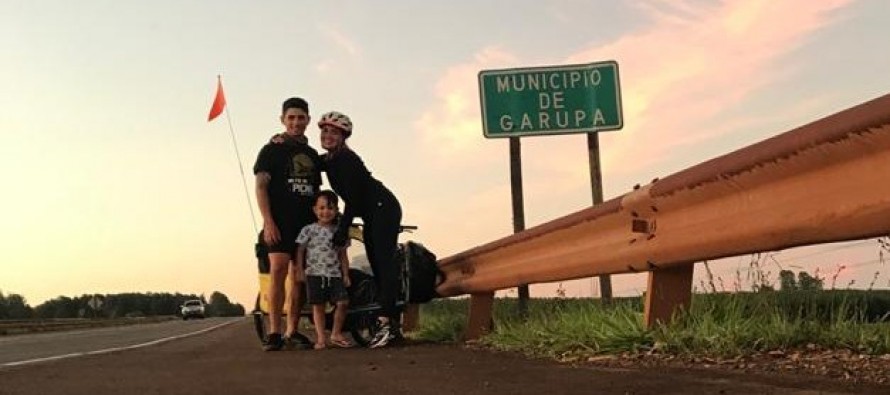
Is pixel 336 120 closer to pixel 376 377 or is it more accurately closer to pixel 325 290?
pixel 325 290

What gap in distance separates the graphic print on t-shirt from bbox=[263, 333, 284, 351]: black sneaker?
3.89 feet

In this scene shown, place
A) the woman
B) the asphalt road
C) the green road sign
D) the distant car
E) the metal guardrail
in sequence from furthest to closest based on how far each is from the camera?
the distant car
the green road sign
the woman
the asphalt road
the metal guardrail

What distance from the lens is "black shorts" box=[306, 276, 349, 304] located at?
752 cm

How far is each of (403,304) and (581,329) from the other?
9.04ft

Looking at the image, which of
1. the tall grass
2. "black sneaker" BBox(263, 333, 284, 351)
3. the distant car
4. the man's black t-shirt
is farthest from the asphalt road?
the distant car

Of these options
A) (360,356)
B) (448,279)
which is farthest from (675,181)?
(448,279)

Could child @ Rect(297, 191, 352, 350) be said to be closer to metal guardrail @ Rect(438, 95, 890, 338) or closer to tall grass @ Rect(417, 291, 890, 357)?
tall grass @ Rect(417, 291, 890, 357)

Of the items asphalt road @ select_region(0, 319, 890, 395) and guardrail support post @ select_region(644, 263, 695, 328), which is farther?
guardrail support post @ select_region(644, 263, 695, 328)

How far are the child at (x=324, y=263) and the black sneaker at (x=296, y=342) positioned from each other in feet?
0.53

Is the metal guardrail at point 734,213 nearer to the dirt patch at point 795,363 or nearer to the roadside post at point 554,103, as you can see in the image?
the dirt patch at point 795,363

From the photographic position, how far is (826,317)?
4934 mm

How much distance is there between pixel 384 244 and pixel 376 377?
3.18 metres

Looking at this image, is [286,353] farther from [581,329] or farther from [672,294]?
[672,294]

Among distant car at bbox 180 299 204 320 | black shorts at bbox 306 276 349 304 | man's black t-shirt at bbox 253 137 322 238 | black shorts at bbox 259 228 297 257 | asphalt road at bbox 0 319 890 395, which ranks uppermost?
distant car at bbox 180 299 204 320
